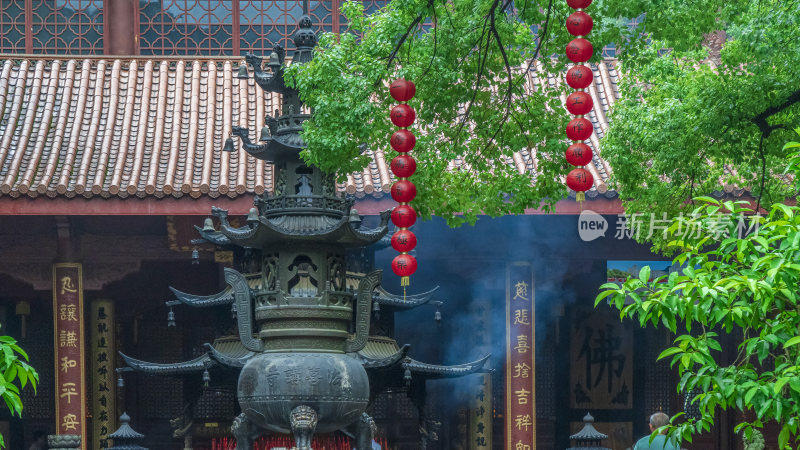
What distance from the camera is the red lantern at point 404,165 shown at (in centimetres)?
825

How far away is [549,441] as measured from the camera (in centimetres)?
1562

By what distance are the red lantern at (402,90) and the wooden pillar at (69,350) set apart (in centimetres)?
648

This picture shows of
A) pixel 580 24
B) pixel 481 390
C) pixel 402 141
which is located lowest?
pixel 481 390

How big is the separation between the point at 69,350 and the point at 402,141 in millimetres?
6480

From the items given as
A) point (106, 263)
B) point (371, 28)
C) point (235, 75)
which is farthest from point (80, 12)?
point (371, 28)

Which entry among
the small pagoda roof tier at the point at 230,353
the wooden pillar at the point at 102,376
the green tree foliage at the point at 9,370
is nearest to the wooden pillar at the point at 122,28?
the wooden pillar at the point at 102,376

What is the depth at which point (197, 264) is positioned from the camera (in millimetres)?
15070

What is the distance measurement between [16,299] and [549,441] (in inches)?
246

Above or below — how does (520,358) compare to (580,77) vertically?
below

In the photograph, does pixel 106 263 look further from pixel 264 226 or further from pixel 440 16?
pixel 440 16

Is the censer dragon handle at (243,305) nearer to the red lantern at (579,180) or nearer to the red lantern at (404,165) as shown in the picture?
the red lantern at (404,165)

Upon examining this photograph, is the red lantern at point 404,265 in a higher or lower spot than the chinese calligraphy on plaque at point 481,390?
higher

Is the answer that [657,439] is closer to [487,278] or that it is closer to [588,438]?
[588,438]

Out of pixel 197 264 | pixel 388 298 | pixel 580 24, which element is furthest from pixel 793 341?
pixel 197 264
